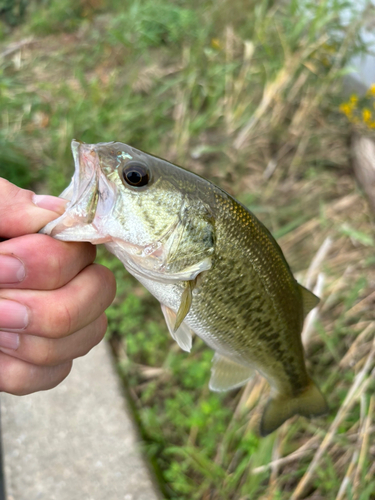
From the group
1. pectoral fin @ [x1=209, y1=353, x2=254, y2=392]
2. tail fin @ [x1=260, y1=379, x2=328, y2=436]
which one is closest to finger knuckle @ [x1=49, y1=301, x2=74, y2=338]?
pectoral fin @ [x1=209, y1=353, x2=254, y2=392]

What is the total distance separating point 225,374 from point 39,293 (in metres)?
0.66

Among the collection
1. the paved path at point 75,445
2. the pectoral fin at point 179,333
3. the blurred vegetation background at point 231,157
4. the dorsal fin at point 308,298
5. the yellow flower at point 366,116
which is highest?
the yellow flower at point 366,116

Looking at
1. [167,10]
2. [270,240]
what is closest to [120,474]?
[270,240]

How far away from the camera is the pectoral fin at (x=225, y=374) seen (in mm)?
1262

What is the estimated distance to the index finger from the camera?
0.93m

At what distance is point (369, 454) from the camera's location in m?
1.70

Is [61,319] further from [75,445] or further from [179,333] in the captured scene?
[75,445]

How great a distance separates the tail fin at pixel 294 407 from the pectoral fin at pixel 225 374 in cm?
15

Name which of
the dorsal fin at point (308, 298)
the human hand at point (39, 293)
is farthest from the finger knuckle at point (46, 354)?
the dorsal fin at point (308, 298)

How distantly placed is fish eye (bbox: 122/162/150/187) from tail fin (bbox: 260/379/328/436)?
866 mm

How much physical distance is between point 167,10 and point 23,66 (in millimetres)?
1535

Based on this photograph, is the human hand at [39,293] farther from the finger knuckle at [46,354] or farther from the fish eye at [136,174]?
the fish eye at [136,174]

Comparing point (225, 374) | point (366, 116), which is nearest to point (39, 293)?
point (225, 374)

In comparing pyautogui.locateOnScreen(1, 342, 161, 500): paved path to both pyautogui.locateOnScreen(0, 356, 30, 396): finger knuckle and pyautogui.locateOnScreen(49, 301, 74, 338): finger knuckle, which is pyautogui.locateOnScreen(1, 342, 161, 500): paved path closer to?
pyautogui.locateOnScreen(0, 356, 30, 396): finger knuckle
